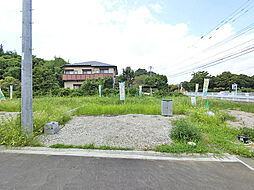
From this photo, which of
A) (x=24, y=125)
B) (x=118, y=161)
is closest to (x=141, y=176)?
(x=118, y=161)

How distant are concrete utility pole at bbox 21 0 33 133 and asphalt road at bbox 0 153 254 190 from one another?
859 mm

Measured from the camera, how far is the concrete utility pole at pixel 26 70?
2932mm

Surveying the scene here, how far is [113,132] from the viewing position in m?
3.66

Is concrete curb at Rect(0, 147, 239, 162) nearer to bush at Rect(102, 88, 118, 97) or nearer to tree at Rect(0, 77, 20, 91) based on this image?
bush at Rect(102, 88, 118, 97)

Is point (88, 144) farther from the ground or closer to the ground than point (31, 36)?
closer to the ground

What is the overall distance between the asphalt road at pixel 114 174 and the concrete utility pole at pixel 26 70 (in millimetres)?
859

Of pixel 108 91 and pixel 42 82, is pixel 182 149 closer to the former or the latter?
pixel 108 91

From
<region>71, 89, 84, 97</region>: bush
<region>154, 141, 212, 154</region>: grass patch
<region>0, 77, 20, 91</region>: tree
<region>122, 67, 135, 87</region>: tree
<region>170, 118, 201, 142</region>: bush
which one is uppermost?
<region>122, 67, 135, 87</region>: tree

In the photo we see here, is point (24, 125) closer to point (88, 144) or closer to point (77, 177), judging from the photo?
point (88, 144)

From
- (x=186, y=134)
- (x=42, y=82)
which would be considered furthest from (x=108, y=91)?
(x=186, y=134)

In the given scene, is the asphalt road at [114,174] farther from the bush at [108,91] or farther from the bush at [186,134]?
the bush at [108,91]

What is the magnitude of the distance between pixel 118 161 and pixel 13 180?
5.29 ft

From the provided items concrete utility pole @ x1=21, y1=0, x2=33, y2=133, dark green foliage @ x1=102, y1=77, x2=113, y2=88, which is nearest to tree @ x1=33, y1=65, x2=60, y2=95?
dark green foliage @ x1=102, y1=77, x2=113, y2=88

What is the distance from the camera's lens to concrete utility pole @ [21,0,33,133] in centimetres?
293
